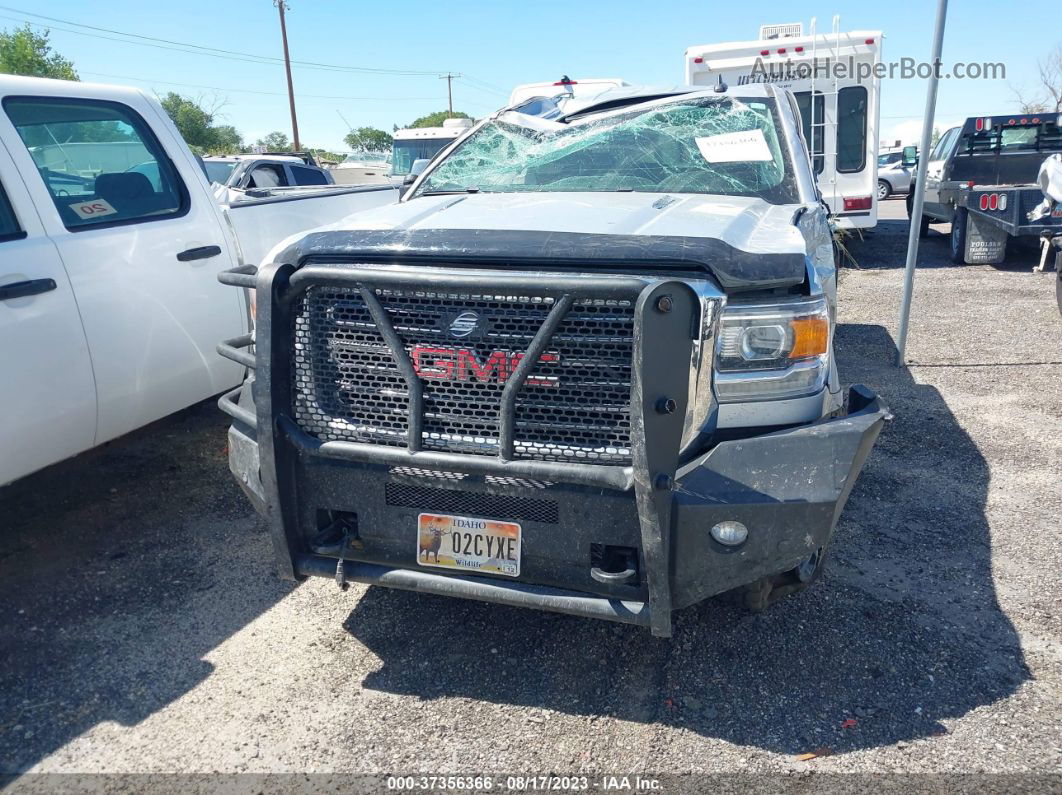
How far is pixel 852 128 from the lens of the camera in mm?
11688

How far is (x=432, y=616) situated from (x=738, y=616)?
1239mm

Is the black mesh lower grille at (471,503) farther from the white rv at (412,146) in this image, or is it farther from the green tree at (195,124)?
the green tree at (195,124)

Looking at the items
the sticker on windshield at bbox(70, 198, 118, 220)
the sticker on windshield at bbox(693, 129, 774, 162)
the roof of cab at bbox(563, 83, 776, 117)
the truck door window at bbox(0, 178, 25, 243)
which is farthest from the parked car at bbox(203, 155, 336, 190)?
the sticker on windshield at bbox(693, 129, 774, 162)

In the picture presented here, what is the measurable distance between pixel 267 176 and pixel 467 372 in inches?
450

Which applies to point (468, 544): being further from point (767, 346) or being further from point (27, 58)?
point (27, 58)

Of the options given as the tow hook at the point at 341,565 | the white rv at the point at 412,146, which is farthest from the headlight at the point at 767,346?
the white rv at the point at 412,146

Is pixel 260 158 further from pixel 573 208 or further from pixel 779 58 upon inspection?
pixel 573 208

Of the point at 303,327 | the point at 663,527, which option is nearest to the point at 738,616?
the point at 663,527

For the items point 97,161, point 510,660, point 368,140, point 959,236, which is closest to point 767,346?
point 510,660

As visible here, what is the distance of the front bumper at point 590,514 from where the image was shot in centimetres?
250

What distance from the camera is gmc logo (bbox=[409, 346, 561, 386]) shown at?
8.55 feet

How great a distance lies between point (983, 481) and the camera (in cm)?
470

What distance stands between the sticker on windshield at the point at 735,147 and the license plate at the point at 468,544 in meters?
2.20

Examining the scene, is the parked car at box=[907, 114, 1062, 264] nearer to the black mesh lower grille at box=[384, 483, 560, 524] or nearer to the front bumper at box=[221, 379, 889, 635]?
the front bumper at box=[221, 379, 889, 635]
